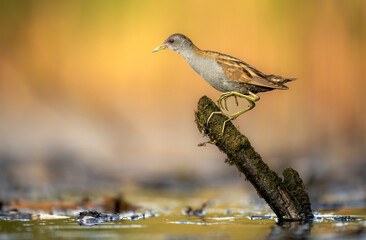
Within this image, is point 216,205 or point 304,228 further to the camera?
point 216,205

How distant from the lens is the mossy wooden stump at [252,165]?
226 inches

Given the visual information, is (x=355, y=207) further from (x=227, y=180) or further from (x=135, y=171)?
(x=135, y=171)

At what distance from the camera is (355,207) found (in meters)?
7.79

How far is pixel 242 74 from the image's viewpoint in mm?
5789

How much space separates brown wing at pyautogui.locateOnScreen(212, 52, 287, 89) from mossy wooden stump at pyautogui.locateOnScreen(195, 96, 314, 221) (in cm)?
29

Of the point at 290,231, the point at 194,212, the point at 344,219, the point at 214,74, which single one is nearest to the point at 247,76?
the point at 214,74

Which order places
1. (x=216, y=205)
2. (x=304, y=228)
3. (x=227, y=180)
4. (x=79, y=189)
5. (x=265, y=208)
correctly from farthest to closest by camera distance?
(x=227, y=180)
(x=79, y=189)
(x=216, y=205)
(x=265, y=208)
(x=304, y=228)

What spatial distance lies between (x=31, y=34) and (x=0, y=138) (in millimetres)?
2244

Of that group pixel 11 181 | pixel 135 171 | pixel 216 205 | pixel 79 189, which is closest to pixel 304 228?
pixel 216 205

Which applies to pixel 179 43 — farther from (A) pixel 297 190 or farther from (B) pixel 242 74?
(A) pixel 297 190

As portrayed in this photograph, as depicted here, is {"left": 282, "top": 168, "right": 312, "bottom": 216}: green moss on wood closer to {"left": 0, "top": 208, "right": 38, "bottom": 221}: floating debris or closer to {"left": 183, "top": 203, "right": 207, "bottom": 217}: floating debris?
{"left": 183, "top": 203, "right": 207, "bottom": 217}: floating debris

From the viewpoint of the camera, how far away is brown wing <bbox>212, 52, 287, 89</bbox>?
577cm

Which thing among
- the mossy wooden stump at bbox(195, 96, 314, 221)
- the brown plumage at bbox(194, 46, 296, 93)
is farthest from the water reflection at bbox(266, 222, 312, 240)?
the brown plumage at bbox(194, 46, 296, 93)

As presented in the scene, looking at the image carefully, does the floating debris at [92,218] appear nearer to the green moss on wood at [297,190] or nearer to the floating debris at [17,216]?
the floating debris at [17,216]
